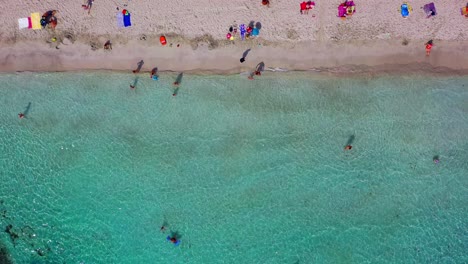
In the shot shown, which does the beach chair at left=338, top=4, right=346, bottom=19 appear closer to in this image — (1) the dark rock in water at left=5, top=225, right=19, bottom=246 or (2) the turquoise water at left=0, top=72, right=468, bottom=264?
(2) the turquoise water at left=0, top=72, right=468, bottom=264

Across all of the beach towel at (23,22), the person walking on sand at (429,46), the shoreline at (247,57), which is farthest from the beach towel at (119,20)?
the person walking on sand at (429,46)

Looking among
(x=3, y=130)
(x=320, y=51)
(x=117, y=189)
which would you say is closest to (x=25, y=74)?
(x=3, y=130)

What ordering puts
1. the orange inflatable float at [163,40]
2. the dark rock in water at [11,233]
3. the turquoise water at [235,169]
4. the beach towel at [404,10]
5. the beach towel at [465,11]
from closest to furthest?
the beach towel at [465,11] < the beach towel at [404,10] < the turquoise water at [235,169] < the orange inflatable float at [163,40] < the dark rock in water at [11,233]

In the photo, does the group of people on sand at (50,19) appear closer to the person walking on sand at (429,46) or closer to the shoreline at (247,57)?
the shoreline at (247,57)

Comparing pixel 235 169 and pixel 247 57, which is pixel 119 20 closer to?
pixel 247 57

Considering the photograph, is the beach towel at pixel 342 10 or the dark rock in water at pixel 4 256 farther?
the dark rock in water at pixel 4 256

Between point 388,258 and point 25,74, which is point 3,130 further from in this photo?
point 388,258
